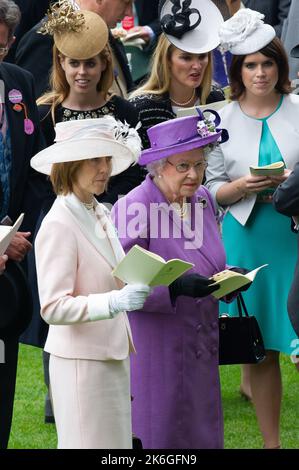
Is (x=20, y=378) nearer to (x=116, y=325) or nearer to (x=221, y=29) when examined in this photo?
(x=221, y=29)

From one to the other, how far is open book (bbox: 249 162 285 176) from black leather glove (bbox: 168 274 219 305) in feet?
4.36

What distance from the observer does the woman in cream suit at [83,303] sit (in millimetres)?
5043

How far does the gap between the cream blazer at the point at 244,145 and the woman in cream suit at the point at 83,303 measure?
1.77 meters

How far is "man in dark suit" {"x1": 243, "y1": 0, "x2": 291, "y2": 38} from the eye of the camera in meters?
9.29

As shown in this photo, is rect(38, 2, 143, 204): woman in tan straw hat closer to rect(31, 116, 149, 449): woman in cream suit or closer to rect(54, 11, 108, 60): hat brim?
rect(54, 11, 108, 60): hat brim

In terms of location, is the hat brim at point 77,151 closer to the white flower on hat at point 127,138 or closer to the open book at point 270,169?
the white flower on hat at point 127,138

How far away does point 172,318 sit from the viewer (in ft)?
18.8

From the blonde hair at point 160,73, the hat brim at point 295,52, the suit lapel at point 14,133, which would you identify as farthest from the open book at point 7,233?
the hat brim at point 295,52

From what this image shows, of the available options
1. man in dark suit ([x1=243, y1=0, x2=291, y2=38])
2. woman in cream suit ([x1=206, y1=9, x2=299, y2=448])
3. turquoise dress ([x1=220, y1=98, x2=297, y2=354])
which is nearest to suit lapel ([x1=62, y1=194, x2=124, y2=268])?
woman in cream suit ([x1=206, y1=9, x2=299, y2=448])

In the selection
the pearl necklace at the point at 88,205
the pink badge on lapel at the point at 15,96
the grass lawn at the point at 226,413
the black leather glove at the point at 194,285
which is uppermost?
the pink badge on lapel at the point at 15,96

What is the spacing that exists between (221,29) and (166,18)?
1.68 ft

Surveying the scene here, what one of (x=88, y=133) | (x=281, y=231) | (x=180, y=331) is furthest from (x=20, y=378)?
(x=88, y=133)

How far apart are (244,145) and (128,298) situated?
88.3 inches

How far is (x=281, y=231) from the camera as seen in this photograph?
692 cm
